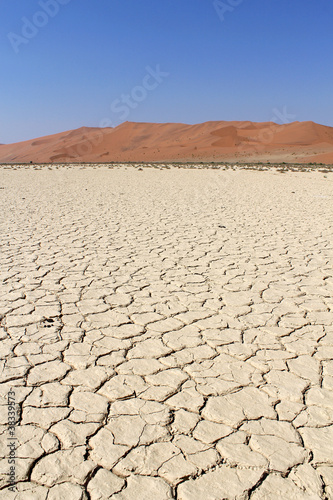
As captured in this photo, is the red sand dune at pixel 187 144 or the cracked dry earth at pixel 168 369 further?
the red sand dune at pixel 187 144

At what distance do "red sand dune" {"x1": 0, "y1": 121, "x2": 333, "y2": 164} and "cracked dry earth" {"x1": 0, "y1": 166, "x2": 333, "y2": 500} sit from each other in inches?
1157

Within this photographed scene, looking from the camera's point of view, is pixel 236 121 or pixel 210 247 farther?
pixel 236 121

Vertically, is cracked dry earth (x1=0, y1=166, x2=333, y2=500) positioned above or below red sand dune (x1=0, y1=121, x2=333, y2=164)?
below

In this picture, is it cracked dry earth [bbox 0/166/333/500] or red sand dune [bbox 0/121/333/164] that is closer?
cracked dry earth [bbox 0/166/333/500]

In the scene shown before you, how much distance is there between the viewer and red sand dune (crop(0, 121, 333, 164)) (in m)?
40.5

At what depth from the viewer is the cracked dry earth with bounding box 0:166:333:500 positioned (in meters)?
1.55

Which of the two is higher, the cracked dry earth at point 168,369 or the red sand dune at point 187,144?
the red sand dune at point 187,144

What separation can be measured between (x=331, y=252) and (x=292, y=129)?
174 ft

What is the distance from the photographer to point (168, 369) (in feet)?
7.45

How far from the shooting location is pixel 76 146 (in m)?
56.2

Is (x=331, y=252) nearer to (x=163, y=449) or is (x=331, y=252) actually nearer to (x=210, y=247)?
(x=210, y=247)

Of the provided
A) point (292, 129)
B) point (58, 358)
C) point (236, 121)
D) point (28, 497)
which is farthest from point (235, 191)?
point (236, 121)

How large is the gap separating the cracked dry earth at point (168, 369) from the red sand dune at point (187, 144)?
2939 cm

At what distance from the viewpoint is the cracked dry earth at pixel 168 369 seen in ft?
5.09
